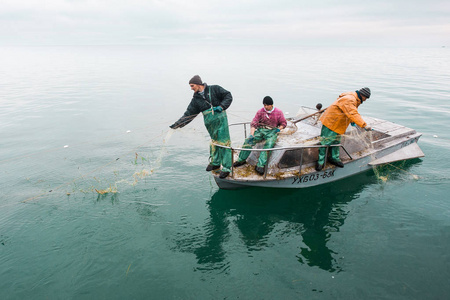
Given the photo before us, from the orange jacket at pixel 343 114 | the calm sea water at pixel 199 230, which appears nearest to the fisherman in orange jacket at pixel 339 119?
the orange jacket at pixel 343 114

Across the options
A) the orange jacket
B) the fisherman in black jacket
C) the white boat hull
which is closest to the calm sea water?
the white boat hull

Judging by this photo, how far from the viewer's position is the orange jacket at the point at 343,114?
786cm

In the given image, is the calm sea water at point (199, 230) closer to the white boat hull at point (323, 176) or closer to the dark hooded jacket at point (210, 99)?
the white boat hull at point (323, 176)

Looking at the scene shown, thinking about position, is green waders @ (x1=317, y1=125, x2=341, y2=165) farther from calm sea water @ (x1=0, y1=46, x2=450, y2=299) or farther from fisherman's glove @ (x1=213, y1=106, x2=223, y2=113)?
fisherman's glove @ (x1=213, y1=106, x2=223, y2=113)

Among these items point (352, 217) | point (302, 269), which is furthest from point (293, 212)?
point (302, 269)

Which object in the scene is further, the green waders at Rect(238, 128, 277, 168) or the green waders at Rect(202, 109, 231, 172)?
the green waders at Rect(238, 128, 277, 168)

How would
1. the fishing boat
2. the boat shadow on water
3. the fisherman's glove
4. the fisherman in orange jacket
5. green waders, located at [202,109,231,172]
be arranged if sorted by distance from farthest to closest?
the fishing boat, the fisherman in orange jacket, green waders, located at [202,109,231,172], the fisherman's glove, the boat shadow on water

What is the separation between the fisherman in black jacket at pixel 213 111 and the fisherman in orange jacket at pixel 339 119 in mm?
3346

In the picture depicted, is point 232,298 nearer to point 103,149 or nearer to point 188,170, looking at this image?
point 188,170

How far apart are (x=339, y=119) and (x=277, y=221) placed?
385 centimetres

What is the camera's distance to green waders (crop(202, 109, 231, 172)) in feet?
25.5

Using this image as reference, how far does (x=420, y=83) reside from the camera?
35.1 m

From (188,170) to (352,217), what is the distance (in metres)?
6.78

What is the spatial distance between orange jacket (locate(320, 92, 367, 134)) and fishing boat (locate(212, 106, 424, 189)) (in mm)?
750
